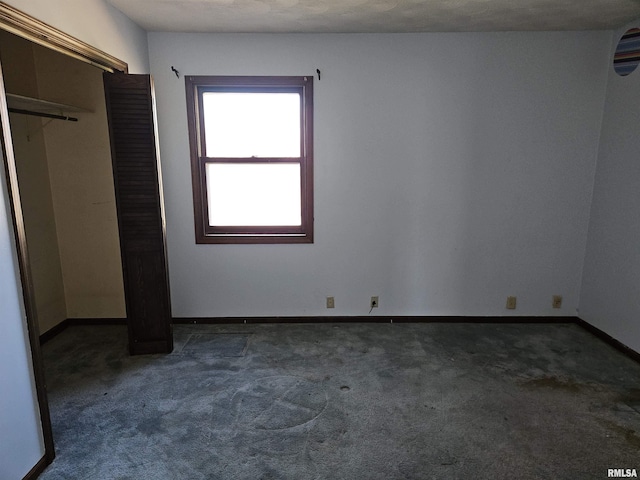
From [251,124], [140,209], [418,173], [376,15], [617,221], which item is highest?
[376,15]

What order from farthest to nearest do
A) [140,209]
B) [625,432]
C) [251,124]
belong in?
1. [251,124]
2. [140,209]
3. [625,432]

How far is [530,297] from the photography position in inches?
137

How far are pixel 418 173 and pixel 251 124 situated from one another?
5.01 feet

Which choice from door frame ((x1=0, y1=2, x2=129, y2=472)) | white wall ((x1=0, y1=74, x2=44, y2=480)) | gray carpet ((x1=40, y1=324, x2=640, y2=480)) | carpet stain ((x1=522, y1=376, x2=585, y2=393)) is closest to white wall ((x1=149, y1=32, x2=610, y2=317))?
gray carpet ((x1=40, y1=324, x2=640, y2=480))

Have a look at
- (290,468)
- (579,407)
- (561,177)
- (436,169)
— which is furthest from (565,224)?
(290,468)

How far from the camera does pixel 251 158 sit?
3.25m

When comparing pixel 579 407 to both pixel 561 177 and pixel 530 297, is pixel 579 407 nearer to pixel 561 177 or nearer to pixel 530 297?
pixel 530 297

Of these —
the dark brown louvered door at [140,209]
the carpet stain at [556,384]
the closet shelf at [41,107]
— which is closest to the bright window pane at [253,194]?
the dark brown louvered door at [140,209]

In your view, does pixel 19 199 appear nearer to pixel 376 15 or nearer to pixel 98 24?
pixel 98 24

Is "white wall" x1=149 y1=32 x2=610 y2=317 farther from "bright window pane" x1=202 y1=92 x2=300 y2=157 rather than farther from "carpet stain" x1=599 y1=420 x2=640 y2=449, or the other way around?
"carpet stain" x1=599 y1=420 x2=640 y2=449

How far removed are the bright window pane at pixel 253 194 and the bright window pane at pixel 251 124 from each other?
0.13 m

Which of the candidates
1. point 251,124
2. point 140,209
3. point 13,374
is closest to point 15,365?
point 13,374

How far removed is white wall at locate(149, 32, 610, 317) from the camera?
311 cm

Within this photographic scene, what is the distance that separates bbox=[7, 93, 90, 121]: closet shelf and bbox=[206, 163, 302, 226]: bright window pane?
3.74 feet
